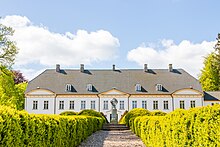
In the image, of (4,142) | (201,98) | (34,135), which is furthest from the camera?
(201,98)

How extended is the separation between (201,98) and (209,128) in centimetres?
3961

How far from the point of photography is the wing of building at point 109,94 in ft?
140

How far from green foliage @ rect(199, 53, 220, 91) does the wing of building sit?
11.4 meters

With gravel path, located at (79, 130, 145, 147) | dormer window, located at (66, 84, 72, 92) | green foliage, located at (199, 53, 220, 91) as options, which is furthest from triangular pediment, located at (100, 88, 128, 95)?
gravel path, located at (79, 130, 145, 147)

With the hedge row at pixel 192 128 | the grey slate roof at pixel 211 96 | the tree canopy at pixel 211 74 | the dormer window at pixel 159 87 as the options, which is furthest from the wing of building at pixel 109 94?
the hedge row at pixel 192 128

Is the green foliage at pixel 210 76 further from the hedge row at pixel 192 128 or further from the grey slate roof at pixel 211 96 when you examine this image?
the hedge row at pixel 192 128

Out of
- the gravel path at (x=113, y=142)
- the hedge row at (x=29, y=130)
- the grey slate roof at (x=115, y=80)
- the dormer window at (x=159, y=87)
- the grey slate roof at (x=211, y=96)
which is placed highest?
the grey slate roof at (x=115, y=80)

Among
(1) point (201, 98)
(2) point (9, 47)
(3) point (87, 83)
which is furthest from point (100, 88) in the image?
(2) point (9, 47)

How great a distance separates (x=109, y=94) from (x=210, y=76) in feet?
71.5

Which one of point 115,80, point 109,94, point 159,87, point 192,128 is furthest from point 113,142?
point 115,80

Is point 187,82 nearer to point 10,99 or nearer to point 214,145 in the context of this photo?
point 10,99

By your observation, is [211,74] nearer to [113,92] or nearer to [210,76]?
[210,76]

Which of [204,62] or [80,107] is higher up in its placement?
[204,62]

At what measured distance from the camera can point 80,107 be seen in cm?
4284
